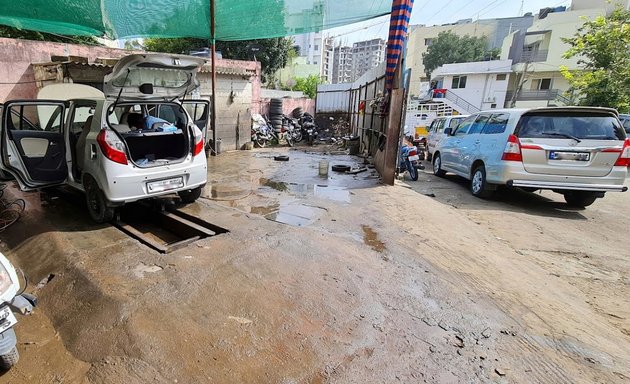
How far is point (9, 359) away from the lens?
2.10 meters

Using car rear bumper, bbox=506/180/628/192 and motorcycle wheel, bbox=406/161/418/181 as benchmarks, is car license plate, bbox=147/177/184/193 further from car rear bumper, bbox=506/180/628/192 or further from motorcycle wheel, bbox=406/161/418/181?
car rear bumper, bbox=506/180/628/192

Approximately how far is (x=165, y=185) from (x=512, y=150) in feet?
18.5

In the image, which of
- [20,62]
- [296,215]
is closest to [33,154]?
[296,215]

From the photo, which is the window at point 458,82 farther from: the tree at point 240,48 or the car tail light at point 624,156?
the car tail light at point 624,156

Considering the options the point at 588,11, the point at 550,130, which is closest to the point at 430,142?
the point at 550,130

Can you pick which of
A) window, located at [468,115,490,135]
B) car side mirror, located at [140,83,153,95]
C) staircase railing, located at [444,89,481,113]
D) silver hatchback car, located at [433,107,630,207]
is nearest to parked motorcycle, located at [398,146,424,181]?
window, located at [468,115,490,135]

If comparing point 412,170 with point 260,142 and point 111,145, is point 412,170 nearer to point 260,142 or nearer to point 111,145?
point 111,145

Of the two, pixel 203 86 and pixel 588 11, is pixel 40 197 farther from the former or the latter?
pixel 588 11

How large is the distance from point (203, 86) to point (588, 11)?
32.8 m

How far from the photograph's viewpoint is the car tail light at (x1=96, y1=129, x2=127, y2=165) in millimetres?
4070

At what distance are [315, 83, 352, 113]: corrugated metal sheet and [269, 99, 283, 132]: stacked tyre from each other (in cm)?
386

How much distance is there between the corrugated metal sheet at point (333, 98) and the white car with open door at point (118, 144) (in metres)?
13.8

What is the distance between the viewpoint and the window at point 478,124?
7.13 meters

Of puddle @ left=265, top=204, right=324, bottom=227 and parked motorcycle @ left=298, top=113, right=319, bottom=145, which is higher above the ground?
parked motorcycle @ left=298, top=113, right=319, bottom=145
